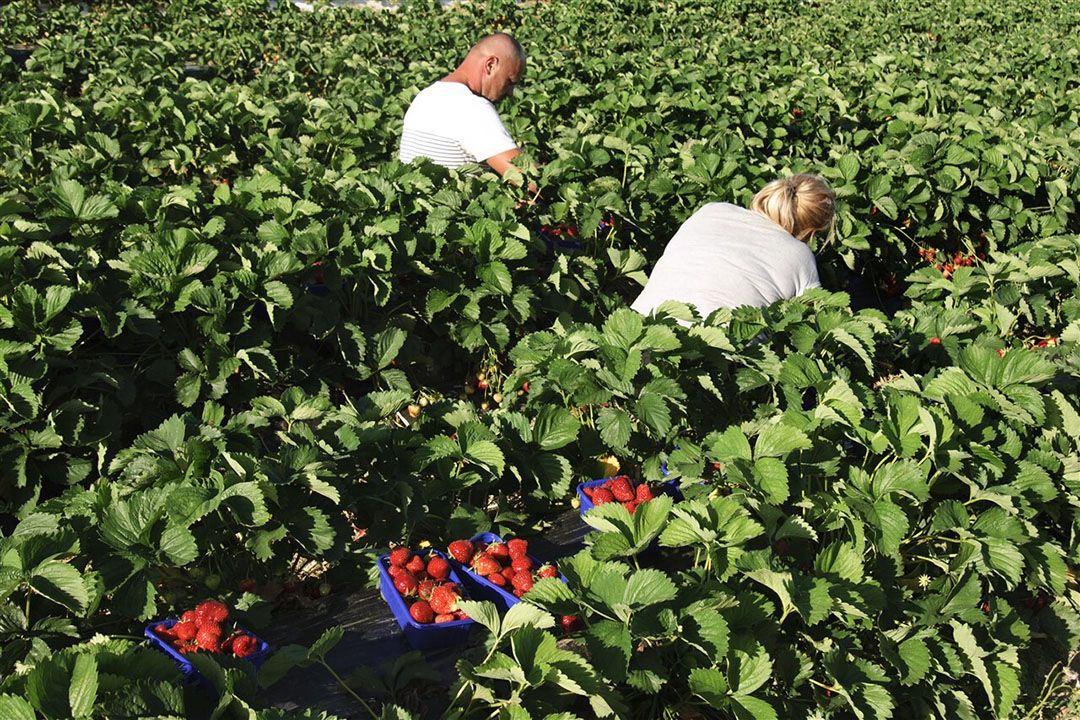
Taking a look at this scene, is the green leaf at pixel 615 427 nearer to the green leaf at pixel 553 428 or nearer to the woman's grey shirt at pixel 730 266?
the green leaf at pixel 553 428

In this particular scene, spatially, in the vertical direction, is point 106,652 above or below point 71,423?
above

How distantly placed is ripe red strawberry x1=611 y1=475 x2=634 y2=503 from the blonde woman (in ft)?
Result: 3.73

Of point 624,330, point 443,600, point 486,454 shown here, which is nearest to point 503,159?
point 624,330

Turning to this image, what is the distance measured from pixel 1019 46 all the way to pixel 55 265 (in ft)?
43.8

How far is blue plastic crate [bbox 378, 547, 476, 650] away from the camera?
2250mm

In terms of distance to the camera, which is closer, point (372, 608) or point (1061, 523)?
point (372, 608)

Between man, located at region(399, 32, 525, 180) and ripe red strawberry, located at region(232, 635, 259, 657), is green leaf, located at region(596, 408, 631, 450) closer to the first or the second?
ripe red strawberry, located at region(232, 635, 259, 657)

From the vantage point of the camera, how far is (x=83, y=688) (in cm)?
160

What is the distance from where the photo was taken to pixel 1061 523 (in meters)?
3.14

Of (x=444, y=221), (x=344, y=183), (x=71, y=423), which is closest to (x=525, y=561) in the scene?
(x=71, y=423)

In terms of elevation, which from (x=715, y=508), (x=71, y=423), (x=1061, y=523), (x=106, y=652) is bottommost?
(x=1061, y=523)

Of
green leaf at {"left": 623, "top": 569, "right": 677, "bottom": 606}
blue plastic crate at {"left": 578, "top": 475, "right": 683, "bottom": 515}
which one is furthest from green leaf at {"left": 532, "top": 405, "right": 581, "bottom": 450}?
green leaf at {"left": 623, "top": 569, "right": 677, "bottom": 606}

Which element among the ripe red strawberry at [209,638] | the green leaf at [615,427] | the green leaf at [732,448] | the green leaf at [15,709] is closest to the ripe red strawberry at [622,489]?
the green leaf at [615,427]

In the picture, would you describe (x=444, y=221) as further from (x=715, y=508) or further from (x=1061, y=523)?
(x=1061, y=523)
